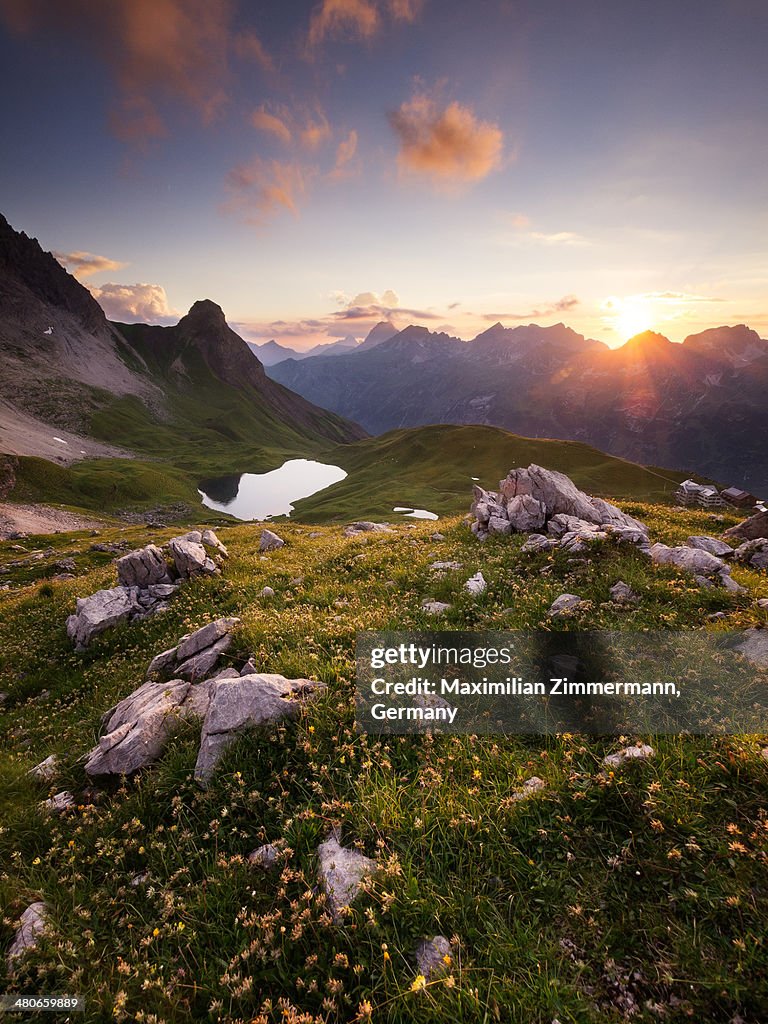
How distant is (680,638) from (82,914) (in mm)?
8945

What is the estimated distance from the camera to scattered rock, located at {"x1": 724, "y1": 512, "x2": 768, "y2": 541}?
14000mm

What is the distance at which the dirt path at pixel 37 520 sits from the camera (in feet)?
204

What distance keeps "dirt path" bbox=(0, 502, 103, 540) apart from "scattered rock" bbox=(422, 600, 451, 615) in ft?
219

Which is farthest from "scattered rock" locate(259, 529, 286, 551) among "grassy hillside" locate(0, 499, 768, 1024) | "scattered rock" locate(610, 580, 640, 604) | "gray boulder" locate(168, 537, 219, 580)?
"scattered rock" locate(610, 580, 640, 604)

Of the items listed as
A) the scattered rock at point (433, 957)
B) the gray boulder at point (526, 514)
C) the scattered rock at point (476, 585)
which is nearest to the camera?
the scattered rock at point (433, 957)

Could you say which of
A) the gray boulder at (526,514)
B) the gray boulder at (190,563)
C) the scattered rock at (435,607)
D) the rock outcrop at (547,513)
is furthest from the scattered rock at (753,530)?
the gray boulder at (190,563)

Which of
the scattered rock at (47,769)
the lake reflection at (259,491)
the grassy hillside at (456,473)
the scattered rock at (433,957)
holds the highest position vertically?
the scattered rock at (433,957)

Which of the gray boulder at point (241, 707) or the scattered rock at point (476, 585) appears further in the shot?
the scattered rock at point (476, 585)

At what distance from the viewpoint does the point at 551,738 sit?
600cm

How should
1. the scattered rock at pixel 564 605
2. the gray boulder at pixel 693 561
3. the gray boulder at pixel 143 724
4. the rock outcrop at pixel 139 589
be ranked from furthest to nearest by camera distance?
the rock outcrop at pixel 139 589 → the gray boulder at pixel 693 561 → the scattered rock at pixel 564 605 → the gray boulder at pixel 143 724

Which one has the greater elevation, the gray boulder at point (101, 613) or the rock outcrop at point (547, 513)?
the rock outcrop at point (547, 513)

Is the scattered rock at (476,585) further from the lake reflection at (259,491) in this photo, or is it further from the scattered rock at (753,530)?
the lake reflection at (259,491)

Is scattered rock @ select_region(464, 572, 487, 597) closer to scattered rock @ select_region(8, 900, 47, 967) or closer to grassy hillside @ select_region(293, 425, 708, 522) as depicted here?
scattered rock @ select_region(8, 900, 47, 967)

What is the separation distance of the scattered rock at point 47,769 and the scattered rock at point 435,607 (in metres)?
7.06
